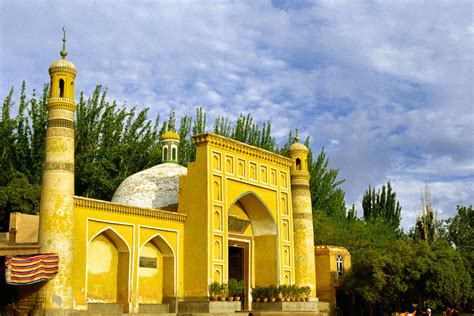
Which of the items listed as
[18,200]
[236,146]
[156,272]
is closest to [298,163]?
[236,146]

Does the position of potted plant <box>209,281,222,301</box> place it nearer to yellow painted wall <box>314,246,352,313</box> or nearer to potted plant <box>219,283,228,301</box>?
potted plant <box>219,283,228,301</box>

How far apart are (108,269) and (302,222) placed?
10.1m

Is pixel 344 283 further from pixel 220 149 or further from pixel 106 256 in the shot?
pixel 106 256

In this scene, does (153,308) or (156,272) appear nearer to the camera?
(153,308)

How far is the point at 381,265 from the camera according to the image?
27.7 metres

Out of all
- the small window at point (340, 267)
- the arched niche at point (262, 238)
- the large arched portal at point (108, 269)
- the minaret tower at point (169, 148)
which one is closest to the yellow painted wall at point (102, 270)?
the large arched portal at point (108, 269)

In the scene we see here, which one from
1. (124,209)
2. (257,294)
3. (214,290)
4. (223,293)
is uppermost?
(124,209)

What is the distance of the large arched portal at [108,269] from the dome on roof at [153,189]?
3556 millimetres

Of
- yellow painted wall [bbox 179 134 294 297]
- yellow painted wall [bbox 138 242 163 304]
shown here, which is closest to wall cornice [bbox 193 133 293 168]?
yellow painted wall [bbox 179 134 294 297]

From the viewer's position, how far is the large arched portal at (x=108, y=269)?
797 inches

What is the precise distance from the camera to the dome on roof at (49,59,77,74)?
19.2 meters

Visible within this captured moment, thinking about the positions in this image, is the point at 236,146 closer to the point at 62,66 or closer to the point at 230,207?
the point at 230,207

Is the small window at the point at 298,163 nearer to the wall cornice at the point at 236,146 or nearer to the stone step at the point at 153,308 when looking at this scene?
the wall cornice at the point at 236,146

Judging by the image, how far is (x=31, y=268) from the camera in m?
17.0
